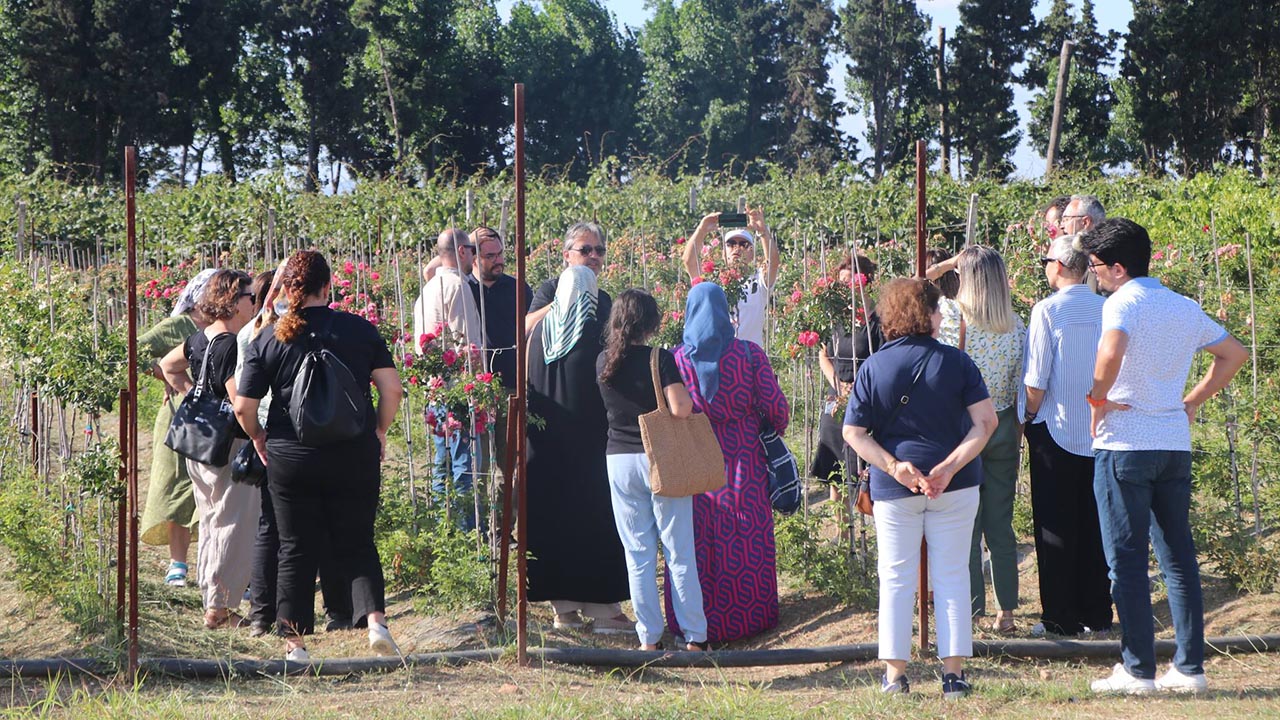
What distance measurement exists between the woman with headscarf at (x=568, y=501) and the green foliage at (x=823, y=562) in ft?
2.72

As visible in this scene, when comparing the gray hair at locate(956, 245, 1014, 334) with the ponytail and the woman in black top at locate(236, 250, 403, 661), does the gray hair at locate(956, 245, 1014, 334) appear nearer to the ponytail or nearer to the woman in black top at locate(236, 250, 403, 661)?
the woman in black top at locate(236, 250, 403, 661)

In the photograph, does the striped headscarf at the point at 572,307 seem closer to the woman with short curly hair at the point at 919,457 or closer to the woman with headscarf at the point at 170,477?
the woman with short curly hair at the point at 919,457

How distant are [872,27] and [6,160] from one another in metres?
28.3

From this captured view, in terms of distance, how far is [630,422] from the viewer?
5.11 meters

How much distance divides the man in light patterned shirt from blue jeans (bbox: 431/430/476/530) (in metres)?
2.74

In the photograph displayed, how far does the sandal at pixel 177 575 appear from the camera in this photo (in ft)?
20.0

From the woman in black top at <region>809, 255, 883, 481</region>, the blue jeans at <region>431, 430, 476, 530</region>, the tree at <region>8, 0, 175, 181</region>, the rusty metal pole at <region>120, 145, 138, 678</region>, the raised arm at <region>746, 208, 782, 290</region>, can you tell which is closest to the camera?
the rusty metal pole at <region>120, 145, 138, 678</region>

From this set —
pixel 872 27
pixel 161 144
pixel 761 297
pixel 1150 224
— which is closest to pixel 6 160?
pixel 161 144

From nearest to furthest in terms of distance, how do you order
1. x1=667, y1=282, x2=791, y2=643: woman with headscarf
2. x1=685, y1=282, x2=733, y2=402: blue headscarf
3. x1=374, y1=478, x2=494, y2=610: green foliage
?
x1=685, y1=282, x2=733, y2=402: blue headscarf
x1=667, y1=282, x2=791, y2=643: woman with headscarf
x1=374, y1=478, x2=494, y2=610: green foliage

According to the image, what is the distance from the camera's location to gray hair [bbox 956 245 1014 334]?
16.2 ft

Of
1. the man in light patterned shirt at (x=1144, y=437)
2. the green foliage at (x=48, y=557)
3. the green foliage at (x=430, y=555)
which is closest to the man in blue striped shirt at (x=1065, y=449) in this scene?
the man in light patterned shirt at (x=1144, y=437)

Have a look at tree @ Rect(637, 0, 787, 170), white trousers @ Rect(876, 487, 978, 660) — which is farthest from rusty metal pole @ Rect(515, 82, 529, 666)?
tree @ Rect(637, 0, 787, 170)

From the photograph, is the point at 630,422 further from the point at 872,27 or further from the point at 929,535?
the point at 872,27

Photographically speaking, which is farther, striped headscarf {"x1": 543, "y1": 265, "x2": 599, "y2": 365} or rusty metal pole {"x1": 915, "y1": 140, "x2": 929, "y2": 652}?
striped headscarf {"x1": 543, "y1": 265, "x2": 599, "y2": 365}
